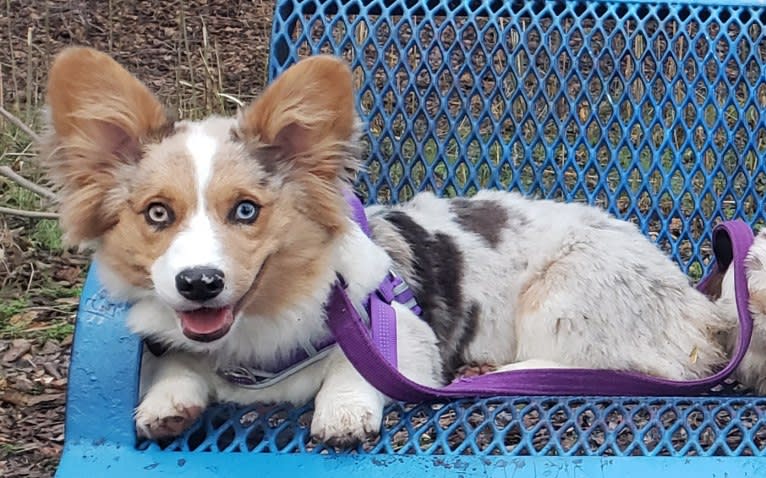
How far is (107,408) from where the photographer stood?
2293 millimetres

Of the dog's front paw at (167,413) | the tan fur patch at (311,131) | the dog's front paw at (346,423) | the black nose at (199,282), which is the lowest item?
the dog's front paw at (167,413)

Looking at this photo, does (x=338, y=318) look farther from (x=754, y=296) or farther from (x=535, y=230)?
(x=754, y=296)

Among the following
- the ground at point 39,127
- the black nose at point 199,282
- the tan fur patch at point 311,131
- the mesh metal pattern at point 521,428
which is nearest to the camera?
the black nose at point 199,282

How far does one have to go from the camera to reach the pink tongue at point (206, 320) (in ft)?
7.34

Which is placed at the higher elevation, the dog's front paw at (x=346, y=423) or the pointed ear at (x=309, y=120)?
the pointed ear at (x=309, y=120)

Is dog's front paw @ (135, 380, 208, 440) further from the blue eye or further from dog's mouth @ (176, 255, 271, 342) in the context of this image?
the blue eye

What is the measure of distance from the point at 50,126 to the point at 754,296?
1.57 m

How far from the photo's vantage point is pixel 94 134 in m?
2.36

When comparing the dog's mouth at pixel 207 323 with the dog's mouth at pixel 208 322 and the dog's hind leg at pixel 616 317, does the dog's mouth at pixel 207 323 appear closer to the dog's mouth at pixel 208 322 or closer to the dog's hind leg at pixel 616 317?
the dog's mouth at pixel 208 322

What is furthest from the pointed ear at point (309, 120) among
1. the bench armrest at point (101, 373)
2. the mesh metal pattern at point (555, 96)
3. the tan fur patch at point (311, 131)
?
the mesh metal pattern at point (555, 96)

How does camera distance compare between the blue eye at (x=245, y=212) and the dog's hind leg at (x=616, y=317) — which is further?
the dog's hind leg at (x=616, y=317)

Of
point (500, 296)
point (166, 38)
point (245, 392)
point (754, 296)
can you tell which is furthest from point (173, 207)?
point (166, 38)

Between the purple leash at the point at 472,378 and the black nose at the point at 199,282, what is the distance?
1.28 feet

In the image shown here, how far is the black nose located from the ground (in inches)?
51.5
